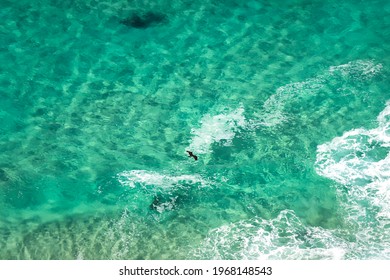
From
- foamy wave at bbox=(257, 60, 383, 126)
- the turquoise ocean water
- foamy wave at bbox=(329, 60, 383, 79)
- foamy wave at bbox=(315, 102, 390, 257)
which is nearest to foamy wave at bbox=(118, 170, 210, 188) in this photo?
the turquoise ocean water

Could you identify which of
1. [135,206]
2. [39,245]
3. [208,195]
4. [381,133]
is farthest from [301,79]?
[39,245]

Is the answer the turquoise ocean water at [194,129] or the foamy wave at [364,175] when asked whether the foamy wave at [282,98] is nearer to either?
the turquoise ocean water at [194,129]

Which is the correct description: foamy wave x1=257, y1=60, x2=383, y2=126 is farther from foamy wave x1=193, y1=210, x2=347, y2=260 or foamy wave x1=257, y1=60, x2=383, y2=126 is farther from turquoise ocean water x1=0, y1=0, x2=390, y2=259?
foamy wave x1=193, y1=210, x2=347, y2=260

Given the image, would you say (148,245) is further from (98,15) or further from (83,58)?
(98,15)

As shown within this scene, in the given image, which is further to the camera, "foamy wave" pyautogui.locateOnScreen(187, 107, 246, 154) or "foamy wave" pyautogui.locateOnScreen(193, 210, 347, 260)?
"foamy wave" pyautogui.locateOnScreen(187, 107, 246, 154)

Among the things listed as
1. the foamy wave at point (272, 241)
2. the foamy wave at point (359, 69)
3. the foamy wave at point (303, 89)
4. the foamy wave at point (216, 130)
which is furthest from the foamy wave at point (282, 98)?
the foamy wave at point (272, 241)

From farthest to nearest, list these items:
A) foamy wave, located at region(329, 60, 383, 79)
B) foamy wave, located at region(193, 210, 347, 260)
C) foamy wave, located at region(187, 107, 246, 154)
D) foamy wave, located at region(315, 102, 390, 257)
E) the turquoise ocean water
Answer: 1. foamy wave, located at region(329, 60, 383, 79)
2. foamy wave, located at region(187, 107, 246, 154)
3. the turquoise ocean water
4. foamy wave, located at region(315, 102, 390, 257)
5. foamy wave, located at region(193, 210, 347, 260)

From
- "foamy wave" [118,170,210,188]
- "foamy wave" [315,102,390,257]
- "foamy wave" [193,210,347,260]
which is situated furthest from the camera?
"foamy wave" [118,170,210,188]

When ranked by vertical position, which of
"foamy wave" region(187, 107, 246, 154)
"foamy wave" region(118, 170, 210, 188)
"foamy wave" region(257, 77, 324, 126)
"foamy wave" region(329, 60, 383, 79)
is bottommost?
"foamy wave" region(118, 170, 210, 188)
